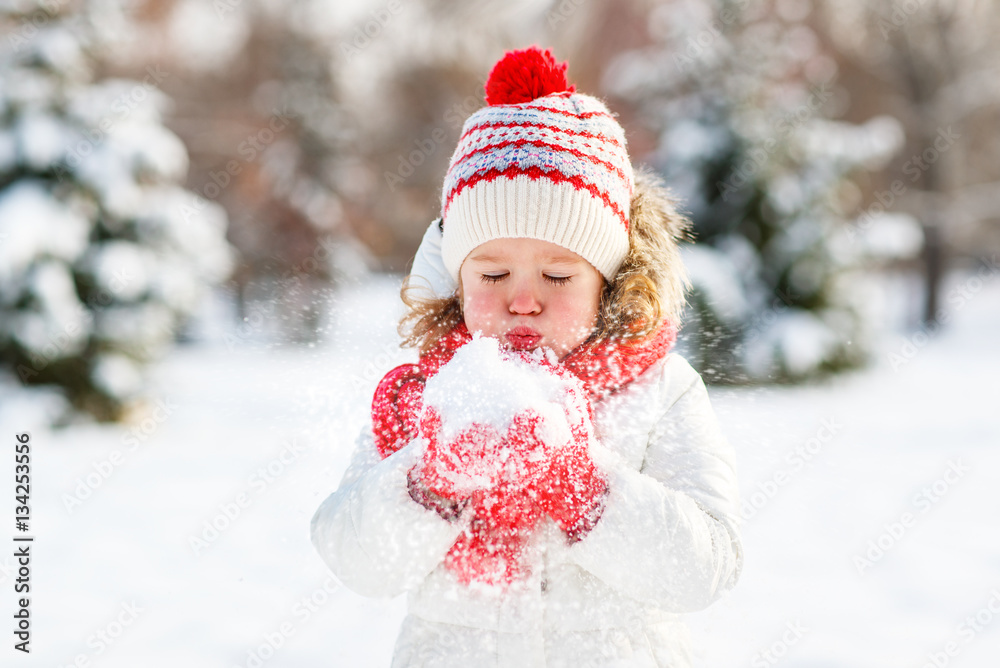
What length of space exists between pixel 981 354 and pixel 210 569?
38.1ft

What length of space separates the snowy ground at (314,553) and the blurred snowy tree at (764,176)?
4.41 feet

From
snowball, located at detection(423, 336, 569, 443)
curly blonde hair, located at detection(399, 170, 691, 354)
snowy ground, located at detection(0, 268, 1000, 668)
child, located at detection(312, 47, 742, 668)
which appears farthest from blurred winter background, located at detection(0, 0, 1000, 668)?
snowball, located at detection(423, 336, 569, 443)

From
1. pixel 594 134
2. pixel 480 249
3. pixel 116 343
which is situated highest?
pixel 116 343

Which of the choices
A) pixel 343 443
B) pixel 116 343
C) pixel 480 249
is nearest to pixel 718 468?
pixel 480 249

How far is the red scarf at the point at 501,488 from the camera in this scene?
1.38 meters

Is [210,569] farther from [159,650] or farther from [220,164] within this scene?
[220,164]

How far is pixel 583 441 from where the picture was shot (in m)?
1.35

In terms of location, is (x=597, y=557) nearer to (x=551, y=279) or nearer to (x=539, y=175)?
(x=551, y=279)

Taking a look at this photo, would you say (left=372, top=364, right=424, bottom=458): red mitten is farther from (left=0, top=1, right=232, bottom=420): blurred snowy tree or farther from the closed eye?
(left=0, top=1, right=232, bottom=420): blurred snowy tree

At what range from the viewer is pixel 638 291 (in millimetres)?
1607

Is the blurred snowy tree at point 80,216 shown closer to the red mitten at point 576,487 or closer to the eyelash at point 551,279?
the eyelash at point 551,279

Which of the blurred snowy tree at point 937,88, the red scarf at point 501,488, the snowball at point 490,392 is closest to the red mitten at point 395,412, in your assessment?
the red scarf at point 501,488

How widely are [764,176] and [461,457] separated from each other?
24.6 ft

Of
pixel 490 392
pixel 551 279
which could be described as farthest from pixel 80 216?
pixel 490 392
